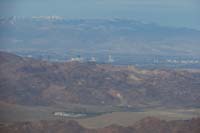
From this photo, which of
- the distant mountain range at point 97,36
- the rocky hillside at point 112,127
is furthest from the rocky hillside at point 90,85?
the distant mountain range at point 97,36

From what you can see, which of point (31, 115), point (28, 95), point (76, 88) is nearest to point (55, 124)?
point (31, 115)

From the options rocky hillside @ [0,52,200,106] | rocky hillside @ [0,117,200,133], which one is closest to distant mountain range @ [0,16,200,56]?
rocky hillside @ [0,52,200,106]

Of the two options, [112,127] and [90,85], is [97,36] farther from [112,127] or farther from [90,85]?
[112,127]

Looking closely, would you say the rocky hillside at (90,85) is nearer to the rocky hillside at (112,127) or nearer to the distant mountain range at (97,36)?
the rocky hillside at (112,127)

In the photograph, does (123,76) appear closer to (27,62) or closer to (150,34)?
(27,62)

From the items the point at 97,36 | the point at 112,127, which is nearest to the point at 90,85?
the point at 112,127
